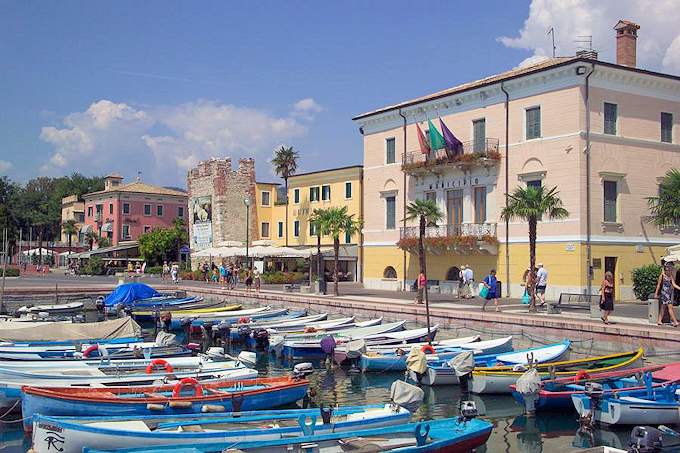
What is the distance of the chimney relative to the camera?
38.3 metres

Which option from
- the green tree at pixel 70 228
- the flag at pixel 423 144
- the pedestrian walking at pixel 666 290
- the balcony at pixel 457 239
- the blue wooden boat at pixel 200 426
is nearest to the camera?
the blue wooden boat at pixel 200 426

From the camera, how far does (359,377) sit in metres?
23.2

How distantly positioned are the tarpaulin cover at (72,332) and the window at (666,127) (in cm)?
2907

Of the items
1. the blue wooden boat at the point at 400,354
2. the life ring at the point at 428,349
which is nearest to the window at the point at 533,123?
the blue wooden boat at the point at 400,354

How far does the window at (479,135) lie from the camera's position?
3960cm

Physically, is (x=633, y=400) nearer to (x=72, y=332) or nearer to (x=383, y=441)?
(x=383, y=441)

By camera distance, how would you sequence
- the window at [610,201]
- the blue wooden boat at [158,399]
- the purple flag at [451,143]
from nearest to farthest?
the blue wooden boat at [158,399]
the window at [610,201]
the purple flag at [451,143]

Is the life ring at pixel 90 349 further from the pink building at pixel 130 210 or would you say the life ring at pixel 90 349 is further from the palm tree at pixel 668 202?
the pink building at pixel 130 210

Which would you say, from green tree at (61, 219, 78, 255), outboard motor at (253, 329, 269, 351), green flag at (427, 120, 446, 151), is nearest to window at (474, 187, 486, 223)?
green flag at (427, 120, 446, 151)

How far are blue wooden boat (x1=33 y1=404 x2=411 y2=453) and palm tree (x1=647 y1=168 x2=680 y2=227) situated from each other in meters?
24.3

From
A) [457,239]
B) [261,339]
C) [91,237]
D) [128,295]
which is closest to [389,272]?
[457,239]

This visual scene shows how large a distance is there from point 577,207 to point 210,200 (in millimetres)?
41651

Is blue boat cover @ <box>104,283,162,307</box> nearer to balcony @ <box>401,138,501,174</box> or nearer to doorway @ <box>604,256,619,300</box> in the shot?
balcony @ <box>401,138,501,174</box>

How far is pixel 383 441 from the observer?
12688 mm
